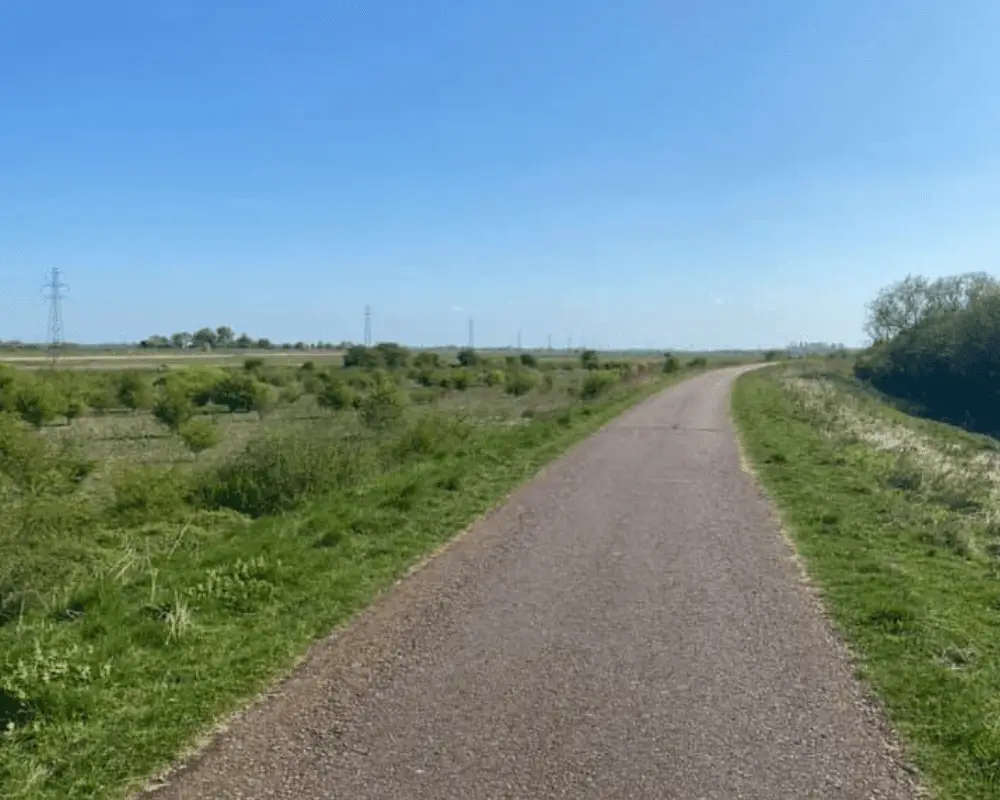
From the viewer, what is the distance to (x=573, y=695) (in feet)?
16.3

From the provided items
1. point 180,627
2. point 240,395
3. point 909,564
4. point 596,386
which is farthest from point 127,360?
point 909,564

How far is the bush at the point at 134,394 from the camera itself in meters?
44.1

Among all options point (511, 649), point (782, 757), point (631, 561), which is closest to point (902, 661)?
point (782, 757)

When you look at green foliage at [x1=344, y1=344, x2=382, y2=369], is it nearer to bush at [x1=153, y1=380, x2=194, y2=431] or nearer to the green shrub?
bush at [x1=153, y1=380, x2=194, y2=431]

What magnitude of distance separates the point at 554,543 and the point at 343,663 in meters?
4.06

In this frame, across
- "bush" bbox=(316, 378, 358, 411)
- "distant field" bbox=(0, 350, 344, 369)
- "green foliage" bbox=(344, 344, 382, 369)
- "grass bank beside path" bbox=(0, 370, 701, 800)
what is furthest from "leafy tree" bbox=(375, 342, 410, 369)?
"grass bank beside path" bbox=(0, 370, 701, 800)

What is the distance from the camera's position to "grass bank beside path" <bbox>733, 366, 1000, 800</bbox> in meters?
4.48

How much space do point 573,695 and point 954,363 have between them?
62973 millimetres

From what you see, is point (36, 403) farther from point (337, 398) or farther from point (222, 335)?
point (222, 335)

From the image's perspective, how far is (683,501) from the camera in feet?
39.3

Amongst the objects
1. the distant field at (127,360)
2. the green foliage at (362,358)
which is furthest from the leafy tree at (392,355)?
the distant field at (127,360)

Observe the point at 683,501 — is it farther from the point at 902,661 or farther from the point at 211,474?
the point at 211,474

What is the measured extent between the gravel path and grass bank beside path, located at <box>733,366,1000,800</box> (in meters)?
0.26

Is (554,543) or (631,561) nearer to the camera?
(631,561)
